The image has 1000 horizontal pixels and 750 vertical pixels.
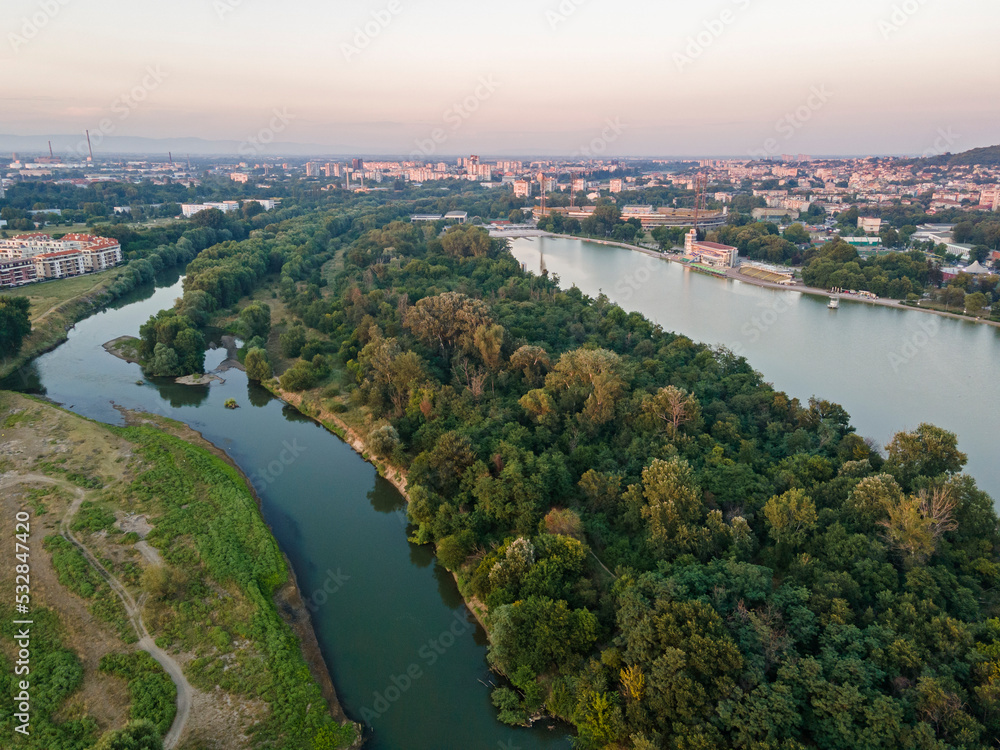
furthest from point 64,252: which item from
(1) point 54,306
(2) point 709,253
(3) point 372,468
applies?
(2) point 709,253

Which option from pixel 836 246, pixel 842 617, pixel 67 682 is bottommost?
pixel 67 682

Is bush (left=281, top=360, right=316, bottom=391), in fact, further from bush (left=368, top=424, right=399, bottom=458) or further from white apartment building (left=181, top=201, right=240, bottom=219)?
white apartment building (left=181, top=201, right=240, bottom=219)

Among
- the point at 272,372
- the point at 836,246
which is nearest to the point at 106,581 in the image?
the point at 272,372

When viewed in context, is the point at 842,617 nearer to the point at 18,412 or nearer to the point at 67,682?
the point at 67,682

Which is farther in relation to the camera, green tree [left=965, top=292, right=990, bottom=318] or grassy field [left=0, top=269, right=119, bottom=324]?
green tree [left=965, top=292, right=990, bottom=318]

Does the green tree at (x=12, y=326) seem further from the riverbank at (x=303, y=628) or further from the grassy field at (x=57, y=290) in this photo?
the riverbank at (x=303, y=628)

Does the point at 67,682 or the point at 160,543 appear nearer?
the point at 67,682

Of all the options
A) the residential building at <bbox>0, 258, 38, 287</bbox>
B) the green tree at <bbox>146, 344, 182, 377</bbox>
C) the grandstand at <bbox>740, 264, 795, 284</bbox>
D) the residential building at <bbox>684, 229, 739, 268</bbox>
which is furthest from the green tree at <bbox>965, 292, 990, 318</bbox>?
the residential building at <bbox>0, 258, 38, 287</bbox>

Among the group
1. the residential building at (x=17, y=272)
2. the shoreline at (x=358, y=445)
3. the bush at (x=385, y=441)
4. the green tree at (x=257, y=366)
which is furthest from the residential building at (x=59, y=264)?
the bush at (x=385, y=441)
